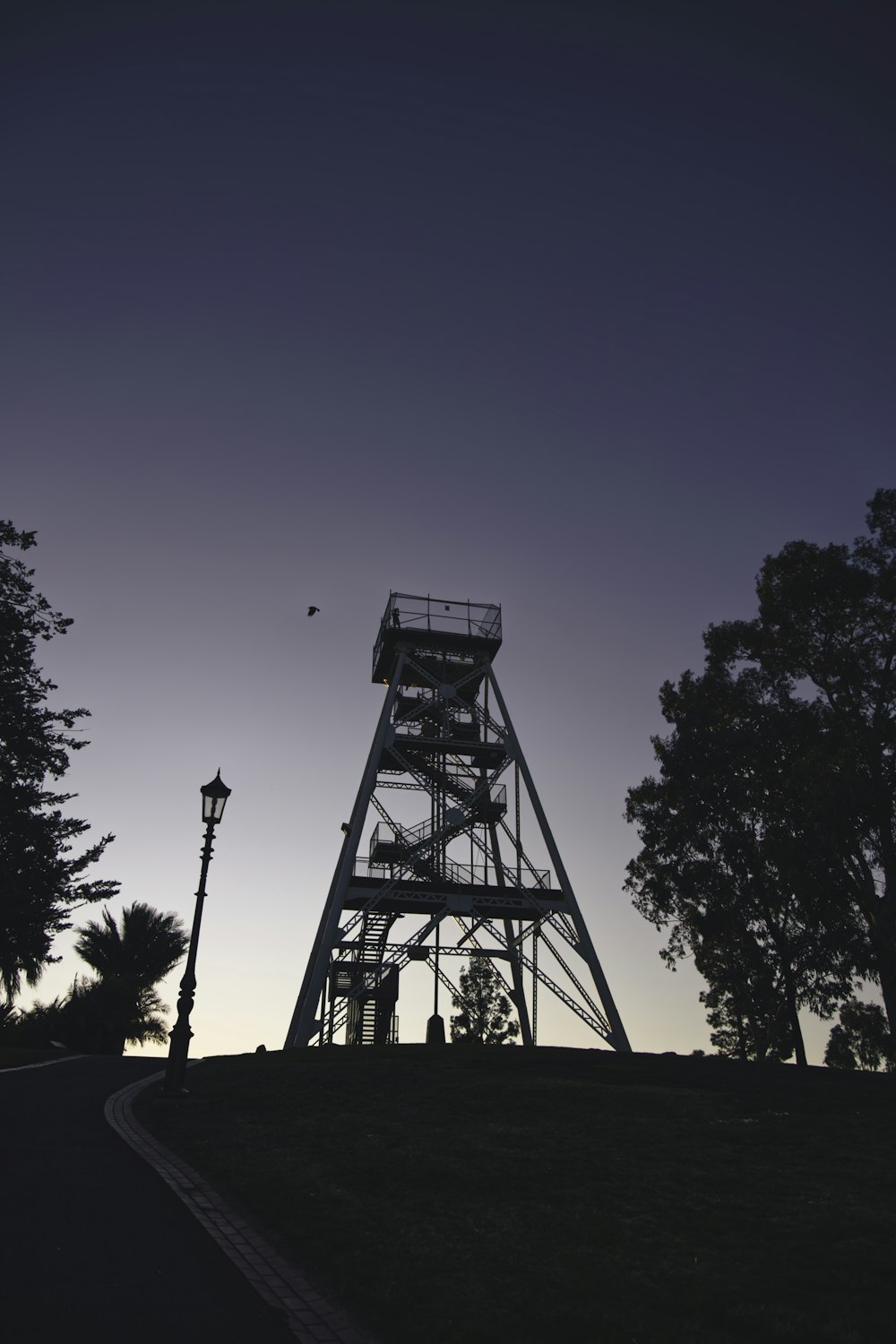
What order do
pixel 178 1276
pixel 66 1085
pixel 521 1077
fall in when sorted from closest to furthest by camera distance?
pixel 178 1276, pixel 66 1085, pixel 521 1077

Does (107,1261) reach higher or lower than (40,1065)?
lower

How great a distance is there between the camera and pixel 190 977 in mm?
15969

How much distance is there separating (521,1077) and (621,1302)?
41.5 feet

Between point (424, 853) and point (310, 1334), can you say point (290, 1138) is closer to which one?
point (310, 1334)

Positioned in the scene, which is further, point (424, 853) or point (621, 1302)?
point (424, 853)

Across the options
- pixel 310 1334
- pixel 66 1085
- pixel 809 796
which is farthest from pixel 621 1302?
pixel 809 796

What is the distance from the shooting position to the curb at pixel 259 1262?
19.5 feet

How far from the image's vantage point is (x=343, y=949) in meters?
32.3

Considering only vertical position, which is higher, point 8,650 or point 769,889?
point 8,650

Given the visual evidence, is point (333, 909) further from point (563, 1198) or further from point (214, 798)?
point (563, 1198)

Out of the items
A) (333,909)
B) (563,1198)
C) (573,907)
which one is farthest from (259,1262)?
(573,907)

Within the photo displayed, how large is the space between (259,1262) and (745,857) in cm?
2713

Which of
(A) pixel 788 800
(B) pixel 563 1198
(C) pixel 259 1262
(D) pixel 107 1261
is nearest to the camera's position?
(D) pixel 107 1261

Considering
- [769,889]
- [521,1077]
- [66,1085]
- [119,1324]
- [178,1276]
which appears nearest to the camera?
[119,1324]
